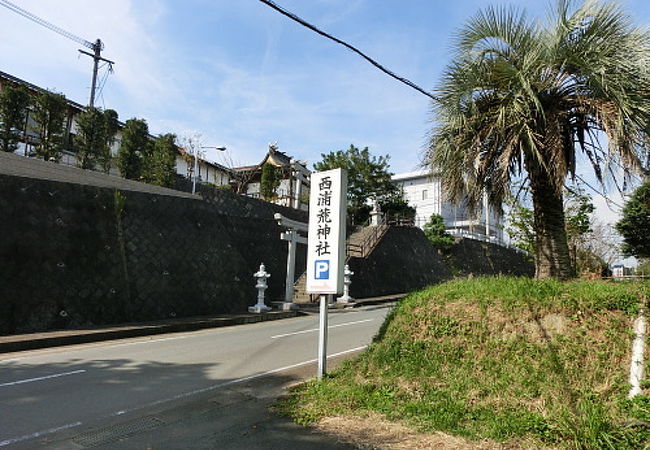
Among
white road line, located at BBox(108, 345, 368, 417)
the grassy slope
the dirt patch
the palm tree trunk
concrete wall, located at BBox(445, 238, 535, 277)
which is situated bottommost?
white road line, located at BBox(108, 345, 368, 417)

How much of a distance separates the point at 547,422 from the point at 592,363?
1062 millimetres

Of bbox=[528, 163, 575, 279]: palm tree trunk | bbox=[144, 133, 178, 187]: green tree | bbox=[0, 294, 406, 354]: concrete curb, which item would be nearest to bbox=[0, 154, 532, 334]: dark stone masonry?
bbox=[0, 294, 406, 354]: concrete curb

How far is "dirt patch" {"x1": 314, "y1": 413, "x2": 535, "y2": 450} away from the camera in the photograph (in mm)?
3689

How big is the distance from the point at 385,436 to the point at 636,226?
91.4 ft

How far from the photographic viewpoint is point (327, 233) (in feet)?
20.8

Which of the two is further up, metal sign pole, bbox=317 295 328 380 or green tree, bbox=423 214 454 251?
green tree, bbox=423 214 454 251

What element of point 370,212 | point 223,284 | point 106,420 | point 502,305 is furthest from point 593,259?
point 106,420

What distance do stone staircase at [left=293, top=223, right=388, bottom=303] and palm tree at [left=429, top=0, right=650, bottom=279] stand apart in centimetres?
1499

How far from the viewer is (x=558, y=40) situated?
6.20 m

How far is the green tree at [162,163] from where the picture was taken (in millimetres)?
23141

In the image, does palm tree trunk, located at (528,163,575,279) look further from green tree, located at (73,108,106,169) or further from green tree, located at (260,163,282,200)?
green tree, located at (260,163,282,200)

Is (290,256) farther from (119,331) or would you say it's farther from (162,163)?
(162,163)

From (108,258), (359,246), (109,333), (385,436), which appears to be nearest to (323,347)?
(385,436)

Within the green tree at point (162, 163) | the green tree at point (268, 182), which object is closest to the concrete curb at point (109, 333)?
the green tree at point (162, 163)
